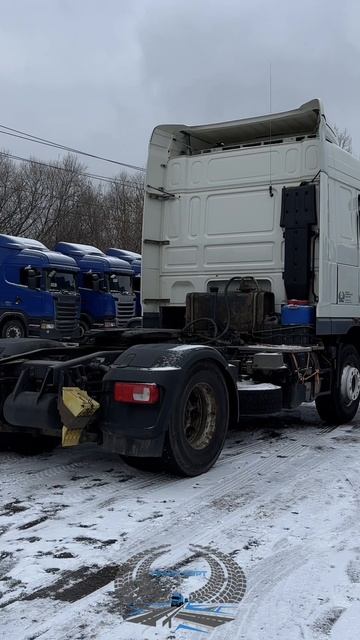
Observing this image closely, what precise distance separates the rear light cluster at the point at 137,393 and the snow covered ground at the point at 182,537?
0.73 meters

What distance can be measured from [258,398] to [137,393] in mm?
1844

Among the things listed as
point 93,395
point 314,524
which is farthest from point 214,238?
point 314,524

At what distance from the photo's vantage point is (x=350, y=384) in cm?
827

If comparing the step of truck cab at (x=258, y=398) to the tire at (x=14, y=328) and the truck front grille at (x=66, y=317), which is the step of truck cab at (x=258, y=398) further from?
the truck front grille at (x=66, y=317)

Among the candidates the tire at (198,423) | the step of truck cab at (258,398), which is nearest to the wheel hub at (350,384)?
the step of truck cab at (258,398)

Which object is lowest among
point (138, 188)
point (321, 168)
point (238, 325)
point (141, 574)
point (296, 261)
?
point (141, 574)

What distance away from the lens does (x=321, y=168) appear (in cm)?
720

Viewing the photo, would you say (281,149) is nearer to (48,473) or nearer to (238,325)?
(238,325)

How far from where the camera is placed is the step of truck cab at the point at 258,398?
6.50 metres

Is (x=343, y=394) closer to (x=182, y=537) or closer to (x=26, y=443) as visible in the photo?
(x=26, y=443)

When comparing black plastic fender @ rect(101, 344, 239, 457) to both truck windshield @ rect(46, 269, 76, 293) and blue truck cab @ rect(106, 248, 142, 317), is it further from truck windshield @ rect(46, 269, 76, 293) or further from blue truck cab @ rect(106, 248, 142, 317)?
blue truck cab @ rect(106, 248, 142, 317)

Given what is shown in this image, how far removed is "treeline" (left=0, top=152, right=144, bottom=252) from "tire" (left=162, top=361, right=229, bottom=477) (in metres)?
35.9

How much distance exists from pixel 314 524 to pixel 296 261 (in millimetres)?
3523

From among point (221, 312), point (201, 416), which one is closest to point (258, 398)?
point (201, 416)
